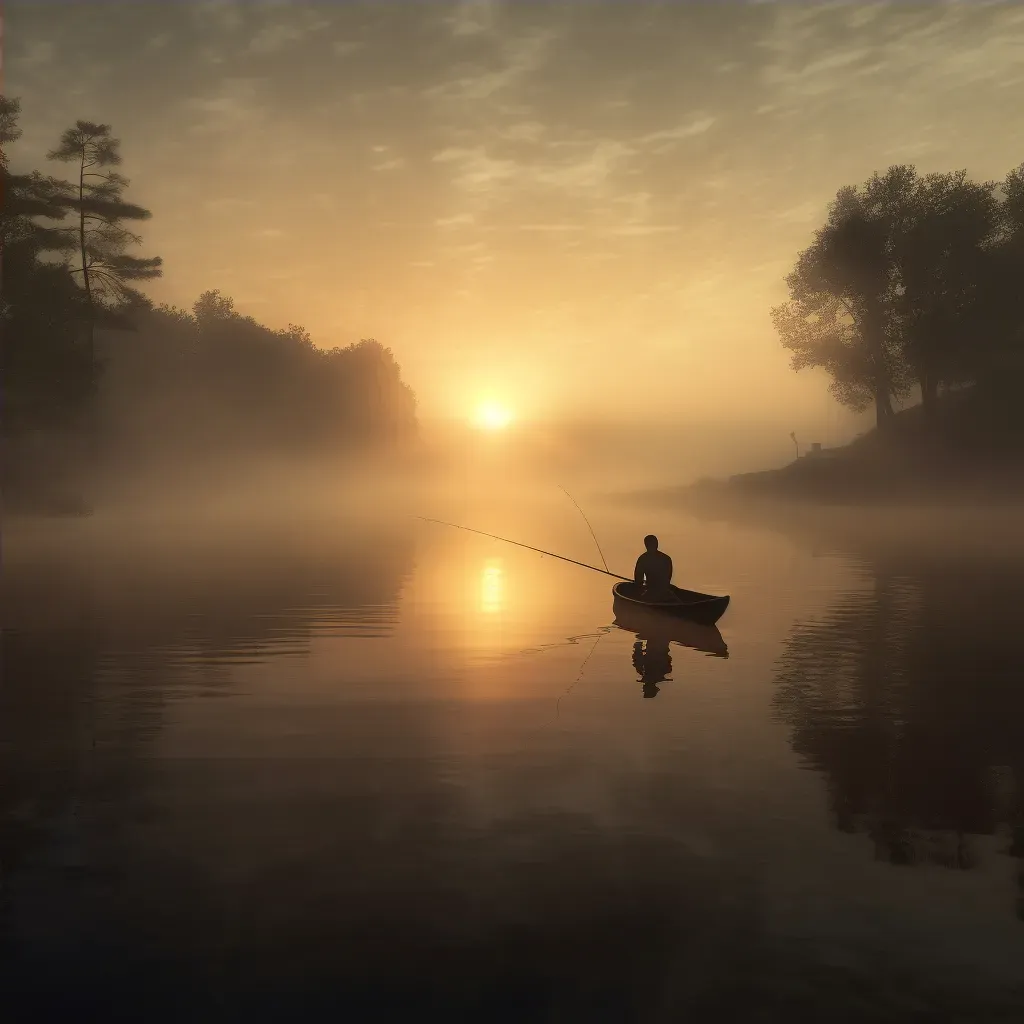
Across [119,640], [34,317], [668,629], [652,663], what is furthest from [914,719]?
[34,317]

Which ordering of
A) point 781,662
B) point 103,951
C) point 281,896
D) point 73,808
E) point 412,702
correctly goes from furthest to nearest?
point 781,662 < point 412,702 < point 73,808 < point 281,896 < point 103,951

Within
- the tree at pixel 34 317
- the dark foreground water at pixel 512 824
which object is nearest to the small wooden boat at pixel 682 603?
the dark foreground water at pixel 512 824

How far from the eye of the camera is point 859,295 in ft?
261

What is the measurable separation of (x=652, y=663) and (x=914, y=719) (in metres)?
6.38

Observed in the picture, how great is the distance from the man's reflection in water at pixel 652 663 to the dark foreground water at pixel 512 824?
4.7 inches

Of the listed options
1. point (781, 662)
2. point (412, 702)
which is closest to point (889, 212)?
point (781, 662)

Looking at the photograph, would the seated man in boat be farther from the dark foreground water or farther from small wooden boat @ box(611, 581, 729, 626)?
the dark foreground water

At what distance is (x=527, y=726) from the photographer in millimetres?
15195

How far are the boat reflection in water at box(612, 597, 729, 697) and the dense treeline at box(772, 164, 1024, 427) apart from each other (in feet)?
185

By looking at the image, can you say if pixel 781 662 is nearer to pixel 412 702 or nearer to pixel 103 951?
pixel 412 702

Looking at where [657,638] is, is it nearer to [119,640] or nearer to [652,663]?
[652,663]

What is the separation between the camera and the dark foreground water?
7.35m

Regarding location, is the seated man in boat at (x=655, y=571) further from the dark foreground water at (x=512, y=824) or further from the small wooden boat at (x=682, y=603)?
the dark foreground water at (x=512, y=824)

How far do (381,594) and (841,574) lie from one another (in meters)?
17.3
